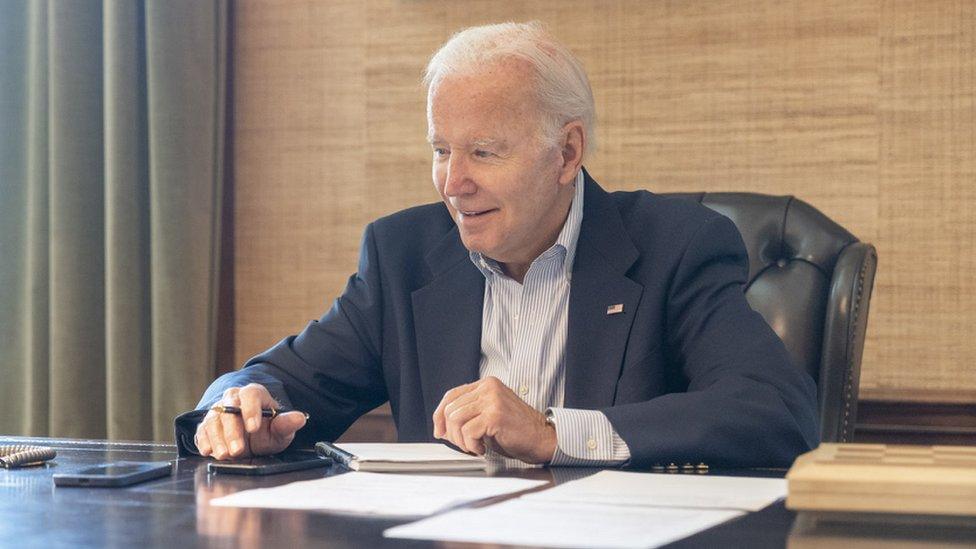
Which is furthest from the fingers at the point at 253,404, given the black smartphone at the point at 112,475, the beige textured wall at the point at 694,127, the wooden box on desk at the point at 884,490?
the beige textured wall at the point at 694,127

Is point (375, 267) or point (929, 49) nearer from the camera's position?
point (375, 267)

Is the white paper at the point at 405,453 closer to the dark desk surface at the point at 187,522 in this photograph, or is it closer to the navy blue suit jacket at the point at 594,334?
the dark desk surface at the point at 187,522

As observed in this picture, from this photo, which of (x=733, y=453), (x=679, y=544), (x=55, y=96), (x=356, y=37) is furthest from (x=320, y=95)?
(x=679, y=544)

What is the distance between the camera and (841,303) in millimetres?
2166

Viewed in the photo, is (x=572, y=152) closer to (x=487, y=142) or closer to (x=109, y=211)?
(x=487, y=142)

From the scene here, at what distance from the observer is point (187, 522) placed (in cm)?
115

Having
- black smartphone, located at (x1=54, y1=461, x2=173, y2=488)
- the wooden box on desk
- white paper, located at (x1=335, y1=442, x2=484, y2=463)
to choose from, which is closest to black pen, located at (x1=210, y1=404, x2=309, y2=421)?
white paper, located at (x1=335, y1=442, x2=484, y2=463)

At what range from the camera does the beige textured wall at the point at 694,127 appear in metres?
2.87

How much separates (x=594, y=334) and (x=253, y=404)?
62 cm

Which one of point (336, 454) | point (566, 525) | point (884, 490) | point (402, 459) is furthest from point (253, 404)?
point (884, 490)

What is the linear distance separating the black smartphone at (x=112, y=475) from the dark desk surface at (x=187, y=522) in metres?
0.01

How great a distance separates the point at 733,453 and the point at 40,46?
2516mm

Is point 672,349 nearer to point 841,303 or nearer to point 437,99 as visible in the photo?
point 841,303

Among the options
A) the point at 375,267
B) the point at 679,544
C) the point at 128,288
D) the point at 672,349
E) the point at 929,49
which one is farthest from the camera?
the point at 128,288
